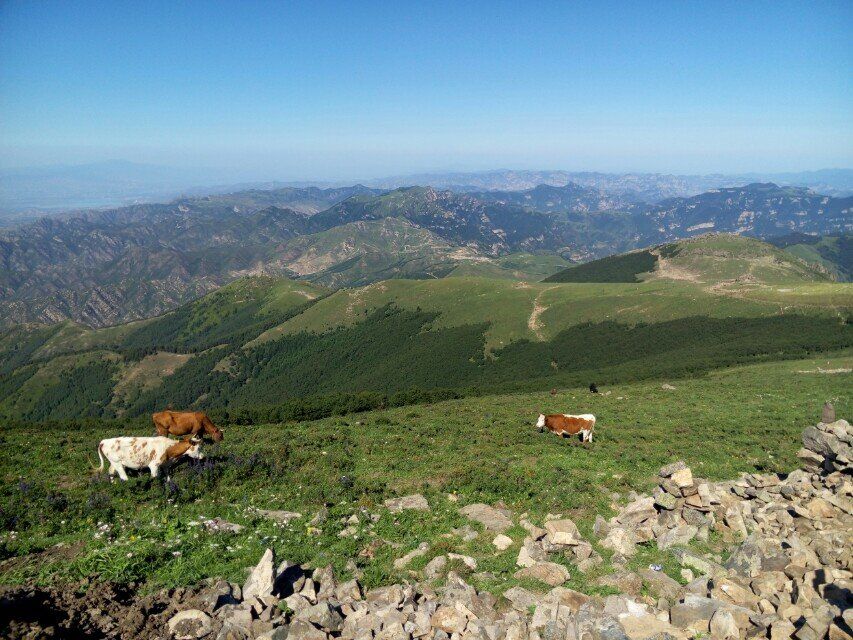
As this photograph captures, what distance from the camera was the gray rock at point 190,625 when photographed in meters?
10.5

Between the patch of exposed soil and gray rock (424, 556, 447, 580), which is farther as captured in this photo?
gray rock (424, 556, 447, 580)

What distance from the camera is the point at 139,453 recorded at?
1911 centimetres

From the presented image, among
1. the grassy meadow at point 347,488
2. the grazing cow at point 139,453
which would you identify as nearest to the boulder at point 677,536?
the grassy meadow at point 347,488

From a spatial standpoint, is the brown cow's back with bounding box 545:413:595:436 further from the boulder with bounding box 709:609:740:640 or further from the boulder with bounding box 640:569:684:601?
the boulder with bounding box 709:609:740:640

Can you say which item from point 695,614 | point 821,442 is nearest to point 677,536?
point 695,614

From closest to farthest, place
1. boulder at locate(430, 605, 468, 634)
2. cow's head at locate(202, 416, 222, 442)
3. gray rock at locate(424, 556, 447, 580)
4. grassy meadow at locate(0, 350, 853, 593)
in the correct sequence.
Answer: boulder at locate(430, 605, 468, 634) → gray rock at locate(424, 556, 447, 580) → grassy meadow at locate(0, 350, 853, 593) → cow's head at locate(202, 416, 222, 442)

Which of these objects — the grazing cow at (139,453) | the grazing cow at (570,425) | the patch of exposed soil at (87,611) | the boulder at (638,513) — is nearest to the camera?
the patch of exposed soil at (87,611)

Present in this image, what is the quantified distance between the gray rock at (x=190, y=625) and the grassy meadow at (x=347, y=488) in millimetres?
1763

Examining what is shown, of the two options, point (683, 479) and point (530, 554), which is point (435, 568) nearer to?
point (530, 554)

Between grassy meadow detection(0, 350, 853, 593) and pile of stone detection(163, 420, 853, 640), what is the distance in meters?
0.83

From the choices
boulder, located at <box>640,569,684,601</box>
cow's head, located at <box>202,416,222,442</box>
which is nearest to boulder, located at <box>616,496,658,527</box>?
boulder, located at <box>640,569,684,601</box>

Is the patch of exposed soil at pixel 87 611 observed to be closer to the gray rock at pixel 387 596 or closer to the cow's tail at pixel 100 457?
the gray rock at pixel 387 596

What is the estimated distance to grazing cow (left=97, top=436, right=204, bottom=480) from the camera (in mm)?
18828

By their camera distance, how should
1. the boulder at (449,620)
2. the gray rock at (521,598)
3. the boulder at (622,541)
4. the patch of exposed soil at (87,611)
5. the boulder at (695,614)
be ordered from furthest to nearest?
the boulder at (622,541), the gray rock at (521,598), the boulder at (449,620), the boulder at (695,614), the patch of exposed soil at (87,611)
